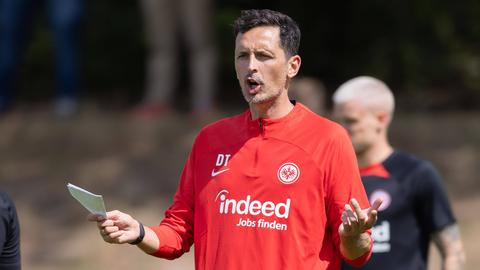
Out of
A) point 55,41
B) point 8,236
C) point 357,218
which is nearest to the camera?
point 357,218

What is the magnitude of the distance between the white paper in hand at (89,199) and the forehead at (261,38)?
2.63ft

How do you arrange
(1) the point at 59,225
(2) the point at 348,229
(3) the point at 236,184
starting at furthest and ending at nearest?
(1) the point at 59,225 → (3) the point at 236,184 → (2) the point at 348,229

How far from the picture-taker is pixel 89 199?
4258 millimetres

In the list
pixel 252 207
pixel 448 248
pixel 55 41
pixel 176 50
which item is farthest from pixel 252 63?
pixel 55 41

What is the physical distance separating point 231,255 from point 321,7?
8377mm

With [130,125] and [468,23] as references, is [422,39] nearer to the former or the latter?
[468,23]

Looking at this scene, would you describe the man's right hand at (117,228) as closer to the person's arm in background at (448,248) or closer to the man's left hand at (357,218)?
the man's left hand at (357,218)

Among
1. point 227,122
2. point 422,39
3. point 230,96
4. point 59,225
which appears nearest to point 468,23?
point 422,39

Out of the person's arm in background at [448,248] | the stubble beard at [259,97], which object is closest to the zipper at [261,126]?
the stubble beard at [259,97]

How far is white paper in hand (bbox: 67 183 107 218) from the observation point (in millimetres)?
4219

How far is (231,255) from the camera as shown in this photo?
438 centimetres

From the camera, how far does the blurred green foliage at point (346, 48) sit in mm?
11773

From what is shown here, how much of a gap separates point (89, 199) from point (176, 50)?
292 inches

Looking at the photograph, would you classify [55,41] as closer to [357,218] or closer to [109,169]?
[109,169]
